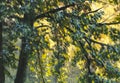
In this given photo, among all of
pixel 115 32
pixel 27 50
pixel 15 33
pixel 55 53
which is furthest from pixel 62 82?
pixel 15 33

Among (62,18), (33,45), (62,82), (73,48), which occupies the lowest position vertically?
(62,82)

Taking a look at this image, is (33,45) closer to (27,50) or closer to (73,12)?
(27,50)

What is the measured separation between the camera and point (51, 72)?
10961 mm

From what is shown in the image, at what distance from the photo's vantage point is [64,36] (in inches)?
373

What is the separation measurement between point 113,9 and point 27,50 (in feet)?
9.91

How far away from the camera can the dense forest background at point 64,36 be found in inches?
312

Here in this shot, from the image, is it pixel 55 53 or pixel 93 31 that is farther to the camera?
pixel 55 53

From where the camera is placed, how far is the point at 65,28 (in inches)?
382

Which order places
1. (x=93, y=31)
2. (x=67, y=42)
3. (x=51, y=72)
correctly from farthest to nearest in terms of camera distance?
(x=51, y=72) < (x=67, y=42) < (x=93, y=31)

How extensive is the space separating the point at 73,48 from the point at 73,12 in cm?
263

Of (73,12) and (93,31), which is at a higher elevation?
(73,12)

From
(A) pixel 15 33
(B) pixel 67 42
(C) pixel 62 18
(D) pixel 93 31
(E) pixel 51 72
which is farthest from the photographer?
(E) pixel 51 72

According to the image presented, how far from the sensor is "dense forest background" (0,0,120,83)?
793cm

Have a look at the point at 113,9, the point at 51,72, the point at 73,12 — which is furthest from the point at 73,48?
the point at 73,12
